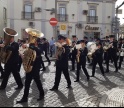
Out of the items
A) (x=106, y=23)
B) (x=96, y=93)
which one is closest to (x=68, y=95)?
(x=96, y=93)

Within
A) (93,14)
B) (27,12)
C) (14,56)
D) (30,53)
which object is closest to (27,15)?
(27,12)

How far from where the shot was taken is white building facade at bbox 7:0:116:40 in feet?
103

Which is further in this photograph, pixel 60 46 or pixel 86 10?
pixel 86 10

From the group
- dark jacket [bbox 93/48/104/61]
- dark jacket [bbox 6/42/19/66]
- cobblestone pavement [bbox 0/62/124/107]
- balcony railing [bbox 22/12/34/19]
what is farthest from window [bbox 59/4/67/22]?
dark jacket [bbox 6/42/19/66]

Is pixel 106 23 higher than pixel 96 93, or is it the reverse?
pixel 106 23

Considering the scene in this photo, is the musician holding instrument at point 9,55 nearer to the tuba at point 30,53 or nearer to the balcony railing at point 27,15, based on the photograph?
the tuba at point 30,53

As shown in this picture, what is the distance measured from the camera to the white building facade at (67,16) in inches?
1233

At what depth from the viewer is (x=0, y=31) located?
29.3 m

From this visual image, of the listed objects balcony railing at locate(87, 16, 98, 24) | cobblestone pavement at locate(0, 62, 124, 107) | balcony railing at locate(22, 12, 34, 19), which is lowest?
cobblestone pavement at locate(0, 62, 124, 107)

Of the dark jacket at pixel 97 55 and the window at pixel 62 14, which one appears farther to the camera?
the window at pixel 62 14

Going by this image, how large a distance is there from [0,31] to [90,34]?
11.2 meters

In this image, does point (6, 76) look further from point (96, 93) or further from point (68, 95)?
Answer: point (96, 93)

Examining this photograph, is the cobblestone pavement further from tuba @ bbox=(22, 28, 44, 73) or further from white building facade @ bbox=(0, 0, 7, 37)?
white building facade @ bbox=(0, 0, 7, 37)

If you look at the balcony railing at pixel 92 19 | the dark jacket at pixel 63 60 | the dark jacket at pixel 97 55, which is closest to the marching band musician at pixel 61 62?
the dark jacket at pixel 63 60
